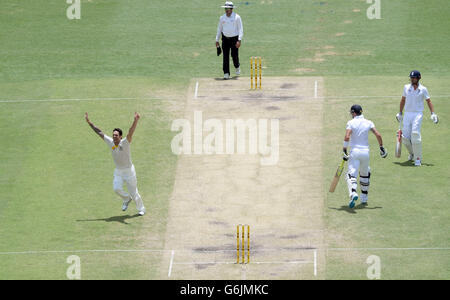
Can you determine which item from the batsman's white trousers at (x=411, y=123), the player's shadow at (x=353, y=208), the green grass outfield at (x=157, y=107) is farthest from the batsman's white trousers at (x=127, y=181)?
the batsman's white trousers at (x=411, y=123)

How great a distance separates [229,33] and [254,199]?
29.8 ft

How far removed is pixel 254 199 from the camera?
87.1 feet

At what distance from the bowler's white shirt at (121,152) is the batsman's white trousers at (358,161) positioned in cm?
532

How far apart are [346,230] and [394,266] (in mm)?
2056

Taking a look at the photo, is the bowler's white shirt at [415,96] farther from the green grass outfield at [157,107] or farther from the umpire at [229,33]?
the umpire at [229,33]

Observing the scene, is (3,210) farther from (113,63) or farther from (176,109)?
(113,63)

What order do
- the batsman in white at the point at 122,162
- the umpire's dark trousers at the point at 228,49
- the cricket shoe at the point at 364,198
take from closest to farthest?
the batsman in white at the point at 122,162
the cricket shoe at the point at 364,198
the umpire's dark trousers at the point at 228,49

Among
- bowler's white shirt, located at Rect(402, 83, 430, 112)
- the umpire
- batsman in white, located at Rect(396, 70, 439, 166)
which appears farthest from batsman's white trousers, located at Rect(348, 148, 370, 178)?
the umpire

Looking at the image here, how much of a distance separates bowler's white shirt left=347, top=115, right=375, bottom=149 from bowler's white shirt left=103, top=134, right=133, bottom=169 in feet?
17.3

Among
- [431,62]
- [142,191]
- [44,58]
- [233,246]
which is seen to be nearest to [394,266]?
[233,246]

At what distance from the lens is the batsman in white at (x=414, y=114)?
27.6m

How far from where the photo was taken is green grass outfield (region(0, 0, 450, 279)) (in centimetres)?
2420

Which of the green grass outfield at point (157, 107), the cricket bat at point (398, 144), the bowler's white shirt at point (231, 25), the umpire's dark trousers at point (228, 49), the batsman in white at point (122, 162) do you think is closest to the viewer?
the green grass outfield at point (157, 107)
